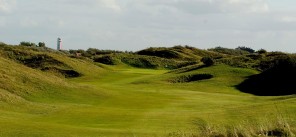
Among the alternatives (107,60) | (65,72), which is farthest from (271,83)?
(107,60)

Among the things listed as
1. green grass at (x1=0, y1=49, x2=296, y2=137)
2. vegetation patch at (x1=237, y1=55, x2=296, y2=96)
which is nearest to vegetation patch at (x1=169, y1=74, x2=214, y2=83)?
vegetation patch at (x1=237, y1=55, x2=296, y2=96)

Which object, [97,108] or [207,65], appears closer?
[97,108]

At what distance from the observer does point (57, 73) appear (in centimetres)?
5447

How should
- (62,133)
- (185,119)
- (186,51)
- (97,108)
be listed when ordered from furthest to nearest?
1. (186,51)
2. (97,108)
3. (185,119)
4. (62,133)

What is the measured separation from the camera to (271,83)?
46156 millimetres

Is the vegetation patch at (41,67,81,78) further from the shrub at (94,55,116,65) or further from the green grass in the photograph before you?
the green grass

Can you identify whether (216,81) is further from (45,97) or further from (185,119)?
(185,119)

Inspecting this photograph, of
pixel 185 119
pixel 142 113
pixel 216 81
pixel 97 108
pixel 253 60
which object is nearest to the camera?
pixel 185 119

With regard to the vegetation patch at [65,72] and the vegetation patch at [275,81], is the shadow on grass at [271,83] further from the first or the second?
the vegetation patch at [65,72]

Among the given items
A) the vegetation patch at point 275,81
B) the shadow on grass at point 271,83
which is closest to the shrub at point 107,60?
the vegetation patch at point 275,81

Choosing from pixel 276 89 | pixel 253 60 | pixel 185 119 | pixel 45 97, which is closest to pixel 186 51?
pixel 253 60

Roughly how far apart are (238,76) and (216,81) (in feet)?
12.6

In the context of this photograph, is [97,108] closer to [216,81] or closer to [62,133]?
[62,133]

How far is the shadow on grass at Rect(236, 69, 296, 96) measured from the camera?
1730 inches
